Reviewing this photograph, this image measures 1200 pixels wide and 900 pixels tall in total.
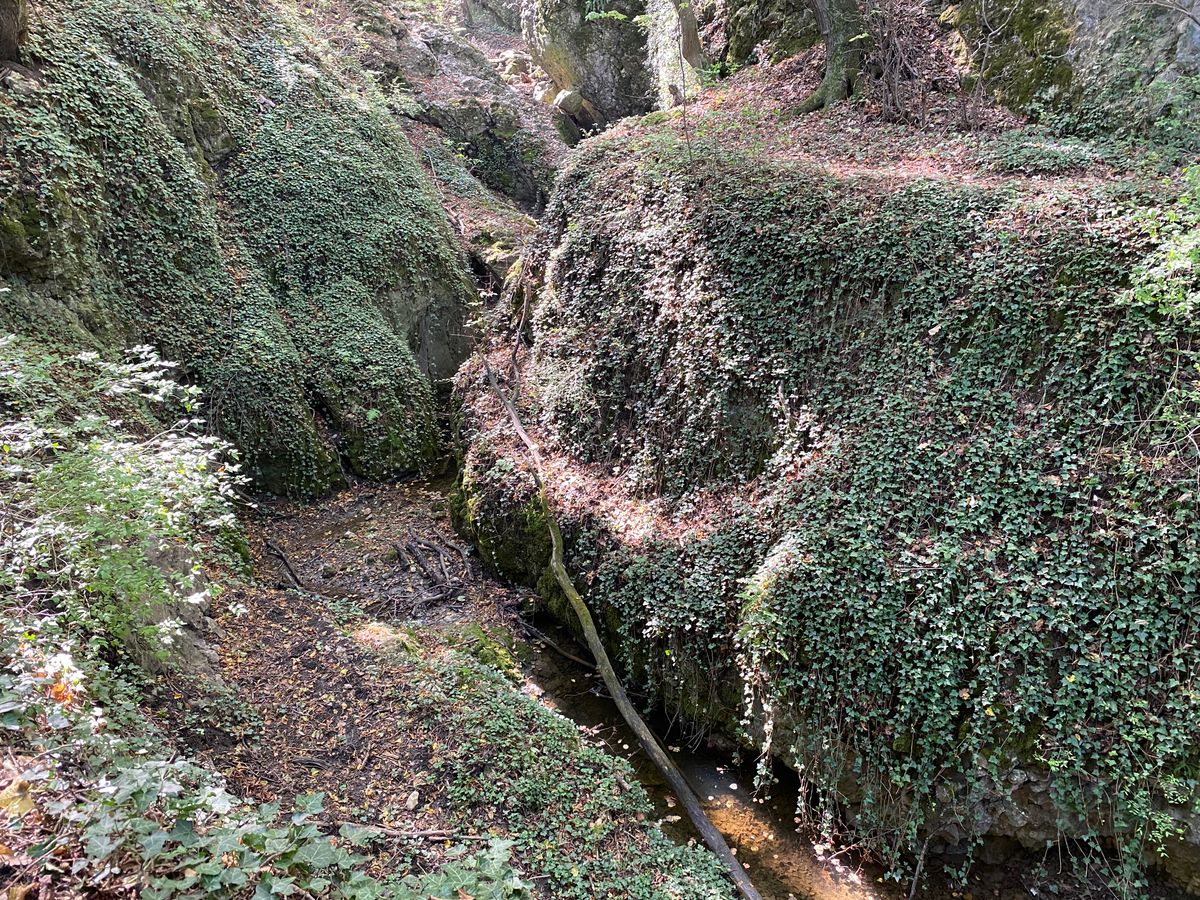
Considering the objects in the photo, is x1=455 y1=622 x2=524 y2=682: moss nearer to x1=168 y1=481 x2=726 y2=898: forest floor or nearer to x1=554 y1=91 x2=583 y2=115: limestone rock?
x1=168 y1=481 x2=726 y2=898: forest floor

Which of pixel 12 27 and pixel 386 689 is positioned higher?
pixel 12 27

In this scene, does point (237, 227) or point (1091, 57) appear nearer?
point (1091, 57)

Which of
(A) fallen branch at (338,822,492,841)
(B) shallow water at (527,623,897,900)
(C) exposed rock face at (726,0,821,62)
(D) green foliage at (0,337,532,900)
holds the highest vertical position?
(C) exposed rock face at (726,0,821,62)

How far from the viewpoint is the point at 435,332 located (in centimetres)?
1434

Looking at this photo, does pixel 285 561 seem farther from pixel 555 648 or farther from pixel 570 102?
pixel 570 102

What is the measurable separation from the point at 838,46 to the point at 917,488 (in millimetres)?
8971

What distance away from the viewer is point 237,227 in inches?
479

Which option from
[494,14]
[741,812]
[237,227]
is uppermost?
[494,14]

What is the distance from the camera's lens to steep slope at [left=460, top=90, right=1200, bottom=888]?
5293mm

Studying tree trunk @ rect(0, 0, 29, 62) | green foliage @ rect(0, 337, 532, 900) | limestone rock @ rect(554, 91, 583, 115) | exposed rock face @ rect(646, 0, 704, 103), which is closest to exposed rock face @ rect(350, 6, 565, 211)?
limestone rock @ rect(554, 91, 583, 115)

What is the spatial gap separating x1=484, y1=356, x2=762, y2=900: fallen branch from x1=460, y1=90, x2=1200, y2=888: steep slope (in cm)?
30

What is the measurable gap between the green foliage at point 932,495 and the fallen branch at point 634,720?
354 mm

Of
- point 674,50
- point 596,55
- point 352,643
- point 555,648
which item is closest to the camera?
point 352,643

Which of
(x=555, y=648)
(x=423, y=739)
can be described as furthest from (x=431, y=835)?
(x=555, y=648)
